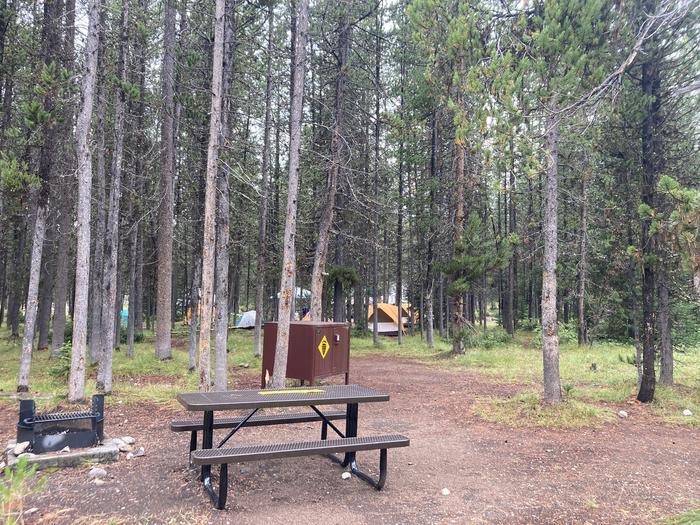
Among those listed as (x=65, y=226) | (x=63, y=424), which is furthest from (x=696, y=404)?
(x=65, y=226)

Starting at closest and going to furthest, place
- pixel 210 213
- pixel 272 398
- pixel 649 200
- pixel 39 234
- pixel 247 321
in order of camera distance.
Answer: pixel 272 398 → pixel 210 213 → pixel 649 200 → pixel 39 234 → pixel 247 321

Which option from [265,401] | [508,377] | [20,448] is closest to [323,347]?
[508,377]

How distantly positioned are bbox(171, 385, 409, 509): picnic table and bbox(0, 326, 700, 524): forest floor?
0.19 meters

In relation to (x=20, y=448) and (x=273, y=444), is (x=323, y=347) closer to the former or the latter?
(x=273, y=444)

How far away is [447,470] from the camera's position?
5.02 meters

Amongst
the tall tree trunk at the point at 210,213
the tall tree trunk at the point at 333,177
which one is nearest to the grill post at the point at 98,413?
the tall tree trunk at the point at 210,213

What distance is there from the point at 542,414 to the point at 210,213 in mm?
5814

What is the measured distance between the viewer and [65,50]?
925 cm

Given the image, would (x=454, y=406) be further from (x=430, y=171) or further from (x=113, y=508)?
(x=430, y=171)

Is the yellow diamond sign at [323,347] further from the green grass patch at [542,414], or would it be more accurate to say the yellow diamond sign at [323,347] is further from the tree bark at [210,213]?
the green grass patch at [542,414]

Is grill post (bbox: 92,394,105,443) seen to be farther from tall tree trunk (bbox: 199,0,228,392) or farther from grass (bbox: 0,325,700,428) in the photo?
grass (bbox: 0,325,700,428)

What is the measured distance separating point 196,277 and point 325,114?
6510 millimetres

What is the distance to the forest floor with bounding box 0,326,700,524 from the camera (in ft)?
12.7

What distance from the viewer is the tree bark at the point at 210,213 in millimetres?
7438
